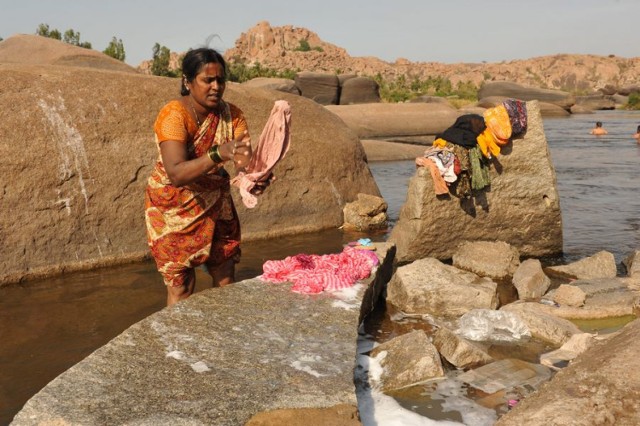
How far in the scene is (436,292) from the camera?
16.9ft

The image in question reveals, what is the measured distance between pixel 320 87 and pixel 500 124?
2666 cm

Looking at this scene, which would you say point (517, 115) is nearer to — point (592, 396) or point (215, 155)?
point (215, 155)

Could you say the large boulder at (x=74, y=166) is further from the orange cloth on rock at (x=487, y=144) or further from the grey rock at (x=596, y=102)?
the grey rock at (x=596, y=102)

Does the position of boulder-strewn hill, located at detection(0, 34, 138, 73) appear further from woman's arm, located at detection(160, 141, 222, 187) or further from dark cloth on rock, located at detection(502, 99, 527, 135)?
woman's arm, located at detection(160, 141, 222, 187)

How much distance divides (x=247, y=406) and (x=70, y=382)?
31.6 inches

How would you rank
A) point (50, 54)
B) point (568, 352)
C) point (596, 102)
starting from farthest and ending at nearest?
point (596, 102) → point (50, 54) → point (568, 352)

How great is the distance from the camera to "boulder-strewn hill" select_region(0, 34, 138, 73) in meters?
10.9

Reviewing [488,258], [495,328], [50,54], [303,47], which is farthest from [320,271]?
[303,47]

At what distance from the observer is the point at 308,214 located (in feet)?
25.9

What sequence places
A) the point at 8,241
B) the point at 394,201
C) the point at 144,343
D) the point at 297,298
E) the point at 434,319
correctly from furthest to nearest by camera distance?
the point at 394,201 < the point at 8,241 < the point at 434,319 < the point at 297,298 < the point at 144,343

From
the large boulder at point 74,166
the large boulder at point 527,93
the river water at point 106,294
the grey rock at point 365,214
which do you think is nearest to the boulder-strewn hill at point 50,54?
the large boulder at point 74,166

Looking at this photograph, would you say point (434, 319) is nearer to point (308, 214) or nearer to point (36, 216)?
point (308, 214)

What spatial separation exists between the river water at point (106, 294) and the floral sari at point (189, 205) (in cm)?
107

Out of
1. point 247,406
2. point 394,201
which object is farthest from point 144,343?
point 394,201
